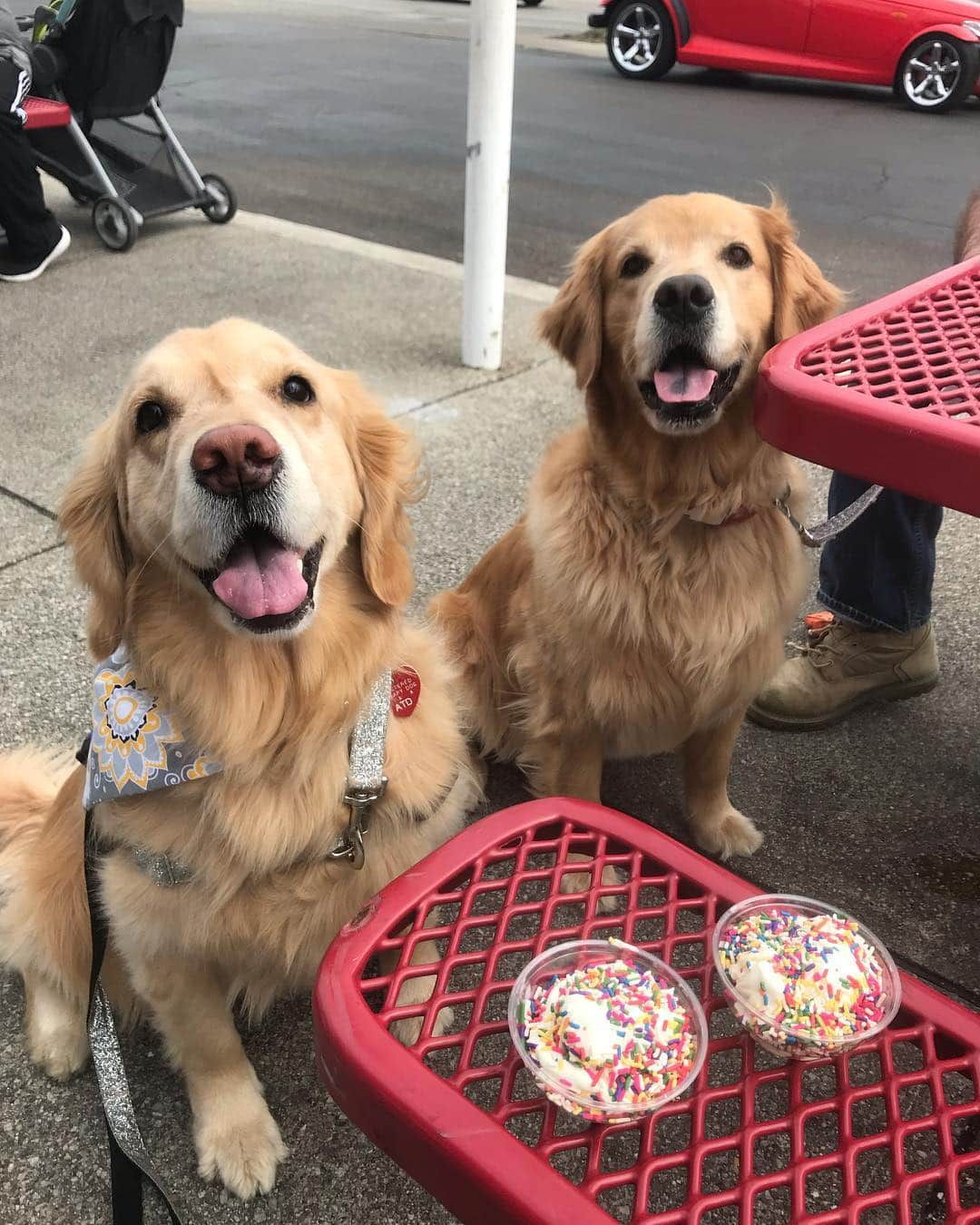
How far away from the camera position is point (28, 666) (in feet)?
9.48

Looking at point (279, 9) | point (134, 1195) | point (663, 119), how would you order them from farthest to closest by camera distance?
point (279, 9) < point (663, 119) < point (134, 1195)

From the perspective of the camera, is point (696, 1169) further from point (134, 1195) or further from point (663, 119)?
point (663, 119)

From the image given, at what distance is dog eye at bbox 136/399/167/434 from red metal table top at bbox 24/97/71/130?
489cm

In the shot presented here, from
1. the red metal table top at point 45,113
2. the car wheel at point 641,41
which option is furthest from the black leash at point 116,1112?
the car wheel at point 641,41

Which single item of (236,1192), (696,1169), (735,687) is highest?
(696,1169)

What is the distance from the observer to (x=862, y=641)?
9.27ft

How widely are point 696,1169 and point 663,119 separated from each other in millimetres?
10865

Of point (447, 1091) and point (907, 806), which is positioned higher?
point (447, 1091)

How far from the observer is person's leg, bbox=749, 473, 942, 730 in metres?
2.74

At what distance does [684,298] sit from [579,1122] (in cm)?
161

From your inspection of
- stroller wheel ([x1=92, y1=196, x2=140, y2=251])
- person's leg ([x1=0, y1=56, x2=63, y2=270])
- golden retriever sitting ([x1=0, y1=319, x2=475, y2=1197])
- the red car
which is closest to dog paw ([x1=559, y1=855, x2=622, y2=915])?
golden retriever sitting ([x1=0, y1=319, x2=475, y2=1197])

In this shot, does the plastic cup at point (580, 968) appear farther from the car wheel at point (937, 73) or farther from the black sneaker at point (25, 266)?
the car wheel at point (937, 73)

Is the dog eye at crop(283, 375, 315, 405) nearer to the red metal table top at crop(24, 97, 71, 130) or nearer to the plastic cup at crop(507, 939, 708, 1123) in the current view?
the plastic cup at crop(507, 939, 708, 1123)

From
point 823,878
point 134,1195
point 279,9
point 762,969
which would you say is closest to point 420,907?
point 762,969
